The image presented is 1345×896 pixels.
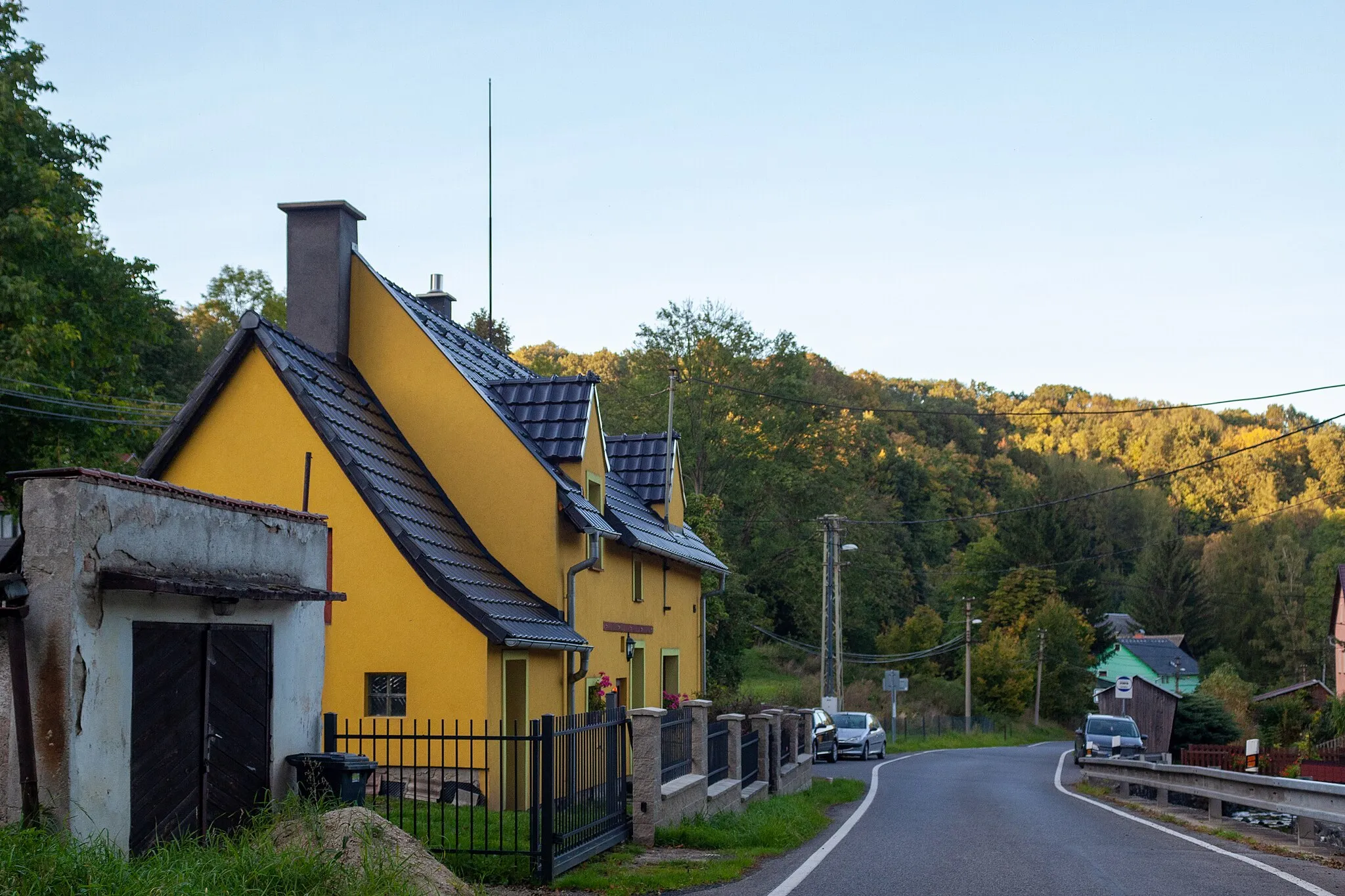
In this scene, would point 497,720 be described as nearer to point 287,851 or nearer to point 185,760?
point 185,760

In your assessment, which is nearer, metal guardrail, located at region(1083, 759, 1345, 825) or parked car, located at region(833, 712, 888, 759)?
metal guardrail, located at region(1083, 759, 1345, 825)

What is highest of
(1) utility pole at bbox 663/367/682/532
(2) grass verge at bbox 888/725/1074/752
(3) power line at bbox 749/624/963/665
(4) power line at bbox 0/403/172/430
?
(4) power line at bbox 0/403/172/430

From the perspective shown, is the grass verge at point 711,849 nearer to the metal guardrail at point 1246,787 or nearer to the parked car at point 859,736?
the metal guardrail at point 1246,787

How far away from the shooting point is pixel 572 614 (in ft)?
59.6

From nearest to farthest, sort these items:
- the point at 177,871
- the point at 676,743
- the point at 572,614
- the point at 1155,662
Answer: the point at 177,871, the point at 676,743, the point at 572,614, the point at 1155,662

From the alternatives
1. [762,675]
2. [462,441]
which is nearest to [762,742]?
[462,441]

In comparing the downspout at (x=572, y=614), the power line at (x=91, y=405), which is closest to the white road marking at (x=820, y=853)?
the downspout at (x=572, y=614)

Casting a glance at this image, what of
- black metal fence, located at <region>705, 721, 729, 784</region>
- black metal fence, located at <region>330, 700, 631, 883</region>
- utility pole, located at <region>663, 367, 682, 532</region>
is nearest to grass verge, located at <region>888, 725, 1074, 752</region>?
utility pole, located at <region>663, 367, 682, 532</region>

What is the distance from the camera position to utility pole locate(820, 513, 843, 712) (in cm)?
4322

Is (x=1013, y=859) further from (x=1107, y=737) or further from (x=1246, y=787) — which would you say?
(x=1107, y=737)

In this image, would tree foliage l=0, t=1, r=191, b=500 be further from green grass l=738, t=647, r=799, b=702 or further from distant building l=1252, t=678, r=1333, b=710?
distant building l=1252, t=678, r=1333, b=710

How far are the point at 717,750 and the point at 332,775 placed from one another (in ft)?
24.1

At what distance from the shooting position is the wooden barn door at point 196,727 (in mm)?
9102

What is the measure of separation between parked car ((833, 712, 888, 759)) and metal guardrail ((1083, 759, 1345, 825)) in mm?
14181
